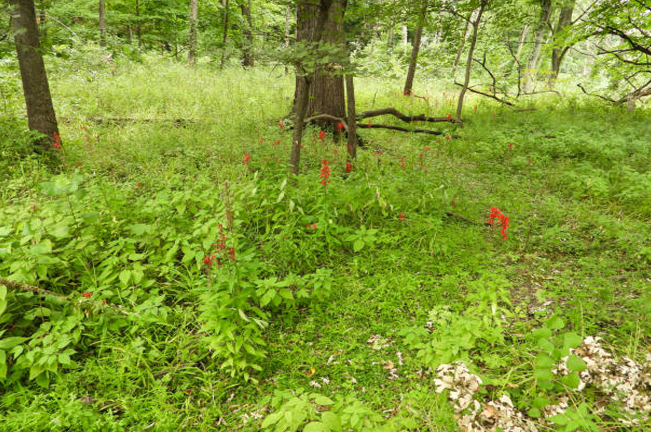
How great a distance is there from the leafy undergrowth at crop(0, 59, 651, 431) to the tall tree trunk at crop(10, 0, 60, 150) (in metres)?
0.43

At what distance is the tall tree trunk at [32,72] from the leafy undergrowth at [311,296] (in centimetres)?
43

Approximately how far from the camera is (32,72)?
191 inches

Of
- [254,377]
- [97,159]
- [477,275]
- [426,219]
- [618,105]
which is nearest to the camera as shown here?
[254,377]

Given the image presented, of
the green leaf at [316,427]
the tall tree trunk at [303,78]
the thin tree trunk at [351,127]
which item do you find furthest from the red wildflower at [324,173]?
the green leaf at [316,427]

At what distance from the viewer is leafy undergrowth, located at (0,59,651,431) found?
2.06 meters

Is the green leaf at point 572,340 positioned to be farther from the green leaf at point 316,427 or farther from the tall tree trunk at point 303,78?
the tall tree trunk at point 303,78

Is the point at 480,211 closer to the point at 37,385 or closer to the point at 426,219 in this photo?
the point at 426,219

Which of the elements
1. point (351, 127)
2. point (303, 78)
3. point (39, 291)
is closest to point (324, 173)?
point (303, 78)

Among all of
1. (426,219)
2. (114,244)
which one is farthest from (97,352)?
(426,219)

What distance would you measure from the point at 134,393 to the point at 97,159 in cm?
411

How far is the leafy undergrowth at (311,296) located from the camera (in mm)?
2064

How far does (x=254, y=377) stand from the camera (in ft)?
7.91

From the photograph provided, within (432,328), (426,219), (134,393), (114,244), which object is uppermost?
(426,219)

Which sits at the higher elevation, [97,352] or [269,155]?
[269,155]
